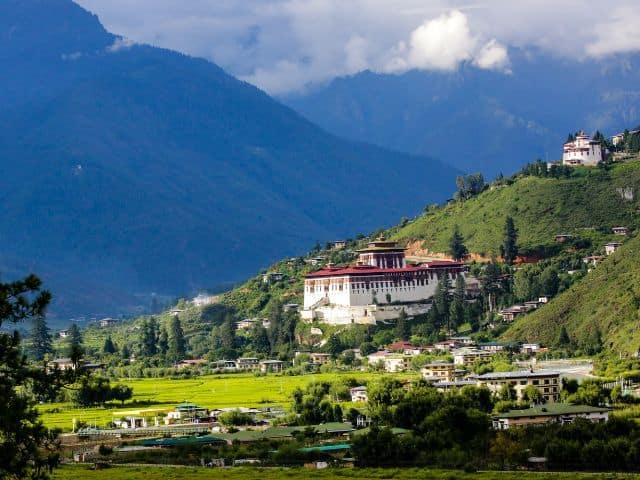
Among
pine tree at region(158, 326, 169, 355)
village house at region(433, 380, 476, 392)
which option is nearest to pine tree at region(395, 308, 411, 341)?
pine tree at region(158, 326, 169, 355)

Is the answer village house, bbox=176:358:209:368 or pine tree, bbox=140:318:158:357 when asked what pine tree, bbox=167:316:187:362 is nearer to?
village house, bbox=176:358:209:368

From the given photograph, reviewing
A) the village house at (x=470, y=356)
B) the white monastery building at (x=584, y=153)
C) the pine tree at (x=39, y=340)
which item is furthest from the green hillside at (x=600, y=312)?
the pine tree at (x=39, y=340)

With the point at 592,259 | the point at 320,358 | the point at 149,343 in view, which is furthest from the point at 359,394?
the point at 149,343

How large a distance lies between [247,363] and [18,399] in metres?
107

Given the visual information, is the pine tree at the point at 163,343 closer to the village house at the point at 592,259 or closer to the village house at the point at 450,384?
the village house at the point at 592,259

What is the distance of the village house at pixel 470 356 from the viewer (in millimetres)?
125250

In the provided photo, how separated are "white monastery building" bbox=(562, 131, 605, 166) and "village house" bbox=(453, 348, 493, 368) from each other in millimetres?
58471

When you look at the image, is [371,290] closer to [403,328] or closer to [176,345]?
[403,328]

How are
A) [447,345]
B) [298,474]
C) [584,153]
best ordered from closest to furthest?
1. [298,474]
2. [447,345]
3. [584,153]

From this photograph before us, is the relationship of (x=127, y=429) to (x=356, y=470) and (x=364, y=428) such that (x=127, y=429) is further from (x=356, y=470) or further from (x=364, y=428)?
(x=356, y=470)

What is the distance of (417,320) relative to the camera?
155625 millimetres

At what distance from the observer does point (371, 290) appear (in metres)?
156

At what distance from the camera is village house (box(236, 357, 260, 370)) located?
495 feet

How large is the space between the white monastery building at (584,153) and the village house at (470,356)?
58.5 meters
